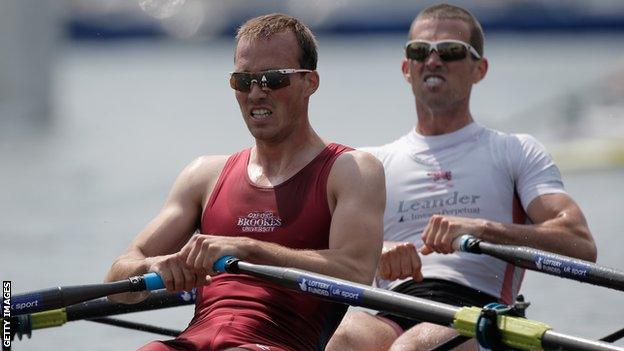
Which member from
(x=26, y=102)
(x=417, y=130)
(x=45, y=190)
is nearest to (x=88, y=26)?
(x=26, y=102)

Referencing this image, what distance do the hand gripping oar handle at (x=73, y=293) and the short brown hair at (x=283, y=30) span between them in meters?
1.12

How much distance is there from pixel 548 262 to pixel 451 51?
5.37ft

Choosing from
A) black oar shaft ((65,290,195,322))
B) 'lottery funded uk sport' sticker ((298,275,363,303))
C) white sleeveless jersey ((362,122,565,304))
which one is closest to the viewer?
'lottery funded uk sport' sticker ((298,275,363,303))

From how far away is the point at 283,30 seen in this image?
5.68m

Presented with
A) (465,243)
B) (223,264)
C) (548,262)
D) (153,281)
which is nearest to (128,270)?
(153,281)

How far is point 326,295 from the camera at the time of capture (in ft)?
16.9

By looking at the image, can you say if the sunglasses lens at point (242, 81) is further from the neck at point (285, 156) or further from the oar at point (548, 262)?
the oar at point (548, 262)

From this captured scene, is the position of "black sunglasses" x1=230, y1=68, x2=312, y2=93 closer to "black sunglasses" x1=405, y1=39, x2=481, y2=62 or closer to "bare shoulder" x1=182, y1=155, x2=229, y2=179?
"bare shoulder" x1=182, y1=155, x2=229, y2=179

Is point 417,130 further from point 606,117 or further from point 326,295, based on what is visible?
point 606,117

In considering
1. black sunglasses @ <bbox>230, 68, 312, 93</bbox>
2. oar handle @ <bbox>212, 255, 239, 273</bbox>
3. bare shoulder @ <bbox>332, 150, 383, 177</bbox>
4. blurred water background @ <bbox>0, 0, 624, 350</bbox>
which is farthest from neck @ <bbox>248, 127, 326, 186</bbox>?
blurred water background @ <bbox>0, 0, 624, 350</bbox>

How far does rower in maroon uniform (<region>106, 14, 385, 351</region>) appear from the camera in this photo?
5.32m

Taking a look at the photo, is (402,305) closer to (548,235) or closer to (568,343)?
(568,343)

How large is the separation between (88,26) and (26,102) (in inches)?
858

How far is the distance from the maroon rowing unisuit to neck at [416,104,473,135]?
159 centimetres
